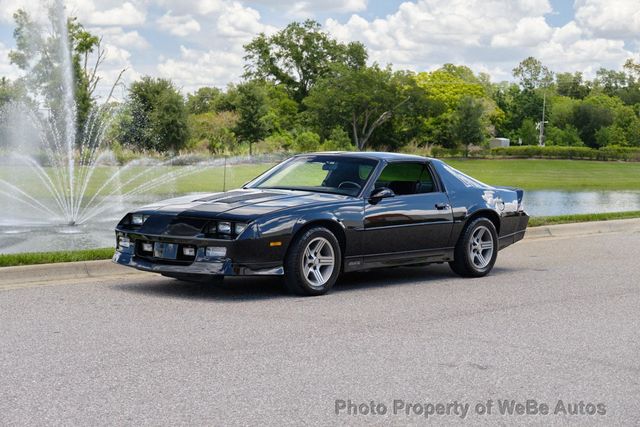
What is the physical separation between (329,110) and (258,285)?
70.1m

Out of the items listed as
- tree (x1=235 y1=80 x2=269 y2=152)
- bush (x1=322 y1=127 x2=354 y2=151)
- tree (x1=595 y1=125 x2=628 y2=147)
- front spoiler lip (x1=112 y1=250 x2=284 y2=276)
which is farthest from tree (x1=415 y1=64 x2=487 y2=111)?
front spoiler lip (x1=112 y1=250 x2=284 y2=276)

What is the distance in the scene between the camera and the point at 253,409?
554 centimetres

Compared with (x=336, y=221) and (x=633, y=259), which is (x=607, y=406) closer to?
(x=336, y=221)

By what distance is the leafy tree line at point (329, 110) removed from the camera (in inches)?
2334

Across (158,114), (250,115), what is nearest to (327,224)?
(158,114)

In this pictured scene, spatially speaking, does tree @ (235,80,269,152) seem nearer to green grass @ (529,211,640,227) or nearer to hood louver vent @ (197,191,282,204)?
green grass @ (529,211,640,227)

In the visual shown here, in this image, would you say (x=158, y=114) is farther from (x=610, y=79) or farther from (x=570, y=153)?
(x=610, y=79)

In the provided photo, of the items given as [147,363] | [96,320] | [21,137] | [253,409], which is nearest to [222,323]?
[96,320]

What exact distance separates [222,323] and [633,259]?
7.19 m

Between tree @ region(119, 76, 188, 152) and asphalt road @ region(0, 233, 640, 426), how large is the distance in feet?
156

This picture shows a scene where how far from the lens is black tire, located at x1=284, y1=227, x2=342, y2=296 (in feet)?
30.8

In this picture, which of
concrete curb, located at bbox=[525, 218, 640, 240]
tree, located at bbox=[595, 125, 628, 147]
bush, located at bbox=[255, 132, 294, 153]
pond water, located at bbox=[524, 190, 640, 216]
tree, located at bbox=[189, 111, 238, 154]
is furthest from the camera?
tree, located at bbox=[595, 125, 628, 147]

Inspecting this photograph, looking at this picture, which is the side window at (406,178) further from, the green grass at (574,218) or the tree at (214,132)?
the tree at (214,132)

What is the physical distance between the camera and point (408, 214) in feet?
34.5
